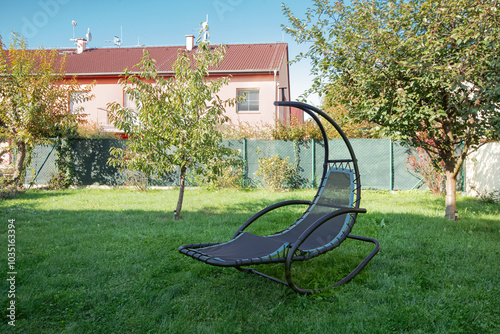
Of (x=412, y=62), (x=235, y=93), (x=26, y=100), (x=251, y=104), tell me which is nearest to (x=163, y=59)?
(x=235, y=93)

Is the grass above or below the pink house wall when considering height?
below

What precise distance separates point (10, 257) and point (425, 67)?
5.69 metres

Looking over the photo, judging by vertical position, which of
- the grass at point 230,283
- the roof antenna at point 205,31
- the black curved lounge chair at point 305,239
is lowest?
the grass at point 230,283

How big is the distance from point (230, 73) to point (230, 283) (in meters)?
14.3

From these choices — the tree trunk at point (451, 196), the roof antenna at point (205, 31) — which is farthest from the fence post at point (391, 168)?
the roof antenna at point (205, 31)

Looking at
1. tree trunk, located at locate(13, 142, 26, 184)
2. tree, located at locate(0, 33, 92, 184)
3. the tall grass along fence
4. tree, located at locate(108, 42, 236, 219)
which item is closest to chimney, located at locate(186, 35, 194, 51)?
tree, located at locate(0, 33, 92, 184)

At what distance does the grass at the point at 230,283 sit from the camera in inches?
103

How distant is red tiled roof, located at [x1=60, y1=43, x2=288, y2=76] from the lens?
1712cm

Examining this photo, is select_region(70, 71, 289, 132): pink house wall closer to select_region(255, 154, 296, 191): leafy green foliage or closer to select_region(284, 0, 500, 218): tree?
select_region(255, 154, 296, 191): leafy green foliage

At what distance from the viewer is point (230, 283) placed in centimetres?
338

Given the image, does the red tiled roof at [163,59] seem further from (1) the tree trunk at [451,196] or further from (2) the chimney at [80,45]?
(1) the tree trunk at [451,196]

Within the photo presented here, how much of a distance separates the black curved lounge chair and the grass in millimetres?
297

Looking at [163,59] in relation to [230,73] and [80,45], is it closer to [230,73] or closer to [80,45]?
[230,73]

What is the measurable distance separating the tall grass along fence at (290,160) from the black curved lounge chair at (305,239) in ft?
22.3
